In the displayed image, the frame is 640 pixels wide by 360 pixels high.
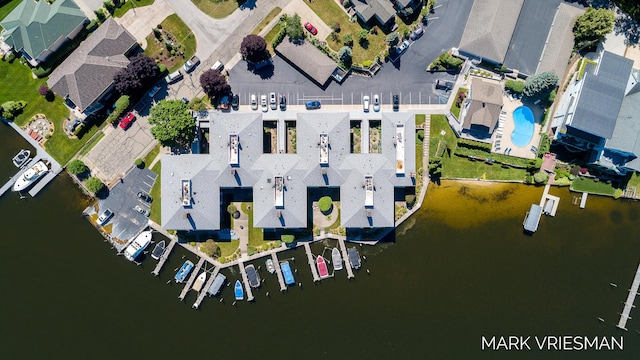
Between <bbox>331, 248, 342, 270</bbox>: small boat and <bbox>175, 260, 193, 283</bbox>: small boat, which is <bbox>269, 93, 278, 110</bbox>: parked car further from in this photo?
<bbox>175, 260, 193, 283</bbox>: small boat

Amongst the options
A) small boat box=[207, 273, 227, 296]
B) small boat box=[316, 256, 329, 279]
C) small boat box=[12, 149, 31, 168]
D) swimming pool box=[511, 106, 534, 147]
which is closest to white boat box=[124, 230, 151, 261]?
small boat box=[207, 273, 227, 296]

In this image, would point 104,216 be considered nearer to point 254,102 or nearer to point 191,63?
point 191,63

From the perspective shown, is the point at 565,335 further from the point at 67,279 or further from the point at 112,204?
the point at 67,279

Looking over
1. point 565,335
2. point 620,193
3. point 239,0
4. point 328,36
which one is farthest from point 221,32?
point 565,335

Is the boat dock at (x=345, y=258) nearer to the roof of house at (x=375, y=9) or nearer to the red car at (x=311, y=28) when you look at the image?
the red car at (x=311, y=28)

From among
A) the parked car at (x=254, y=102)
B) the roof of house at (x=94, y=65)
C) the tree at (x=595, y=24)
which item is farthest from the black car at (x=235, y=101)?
the tree at (x=595, y=24)

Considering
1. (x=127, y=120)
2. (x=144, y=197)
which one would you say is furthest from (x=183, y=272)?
(x=127, y=120)
